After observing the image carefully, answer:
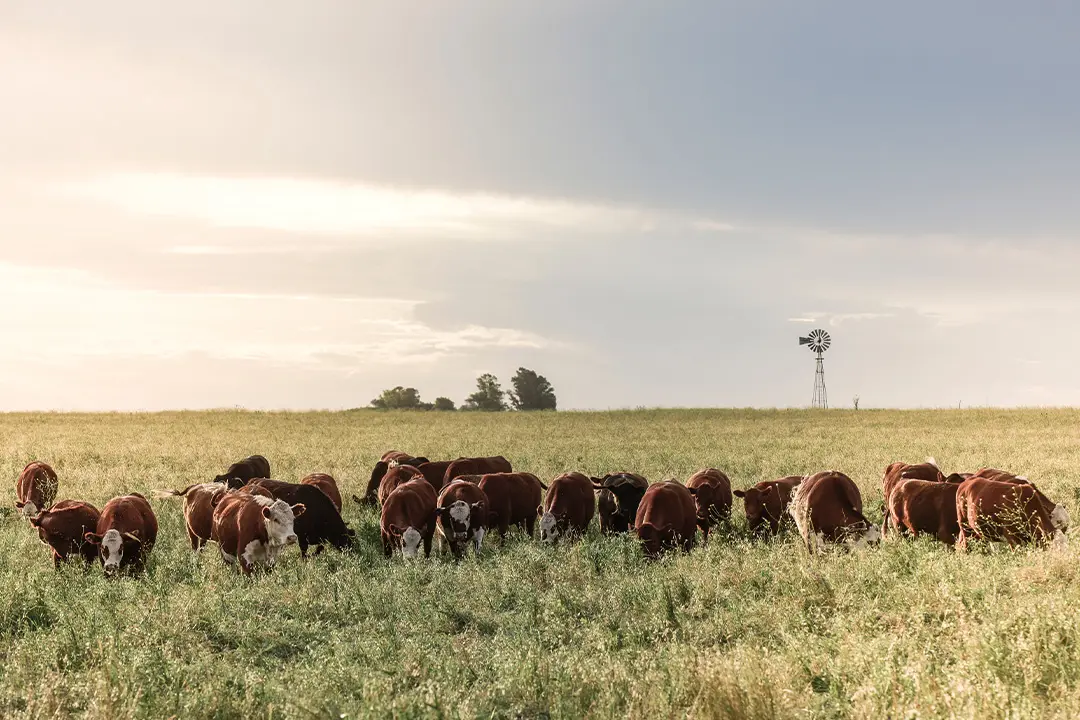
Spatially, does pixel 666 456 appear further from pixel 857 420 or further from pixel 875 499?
pixel 857 420

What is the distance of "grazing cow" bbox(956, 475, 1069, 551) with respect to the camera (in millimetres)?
11125

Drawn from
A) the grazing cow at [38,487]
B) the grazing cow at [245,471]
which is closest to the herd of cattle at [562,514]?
the grazing cow at [245,471]

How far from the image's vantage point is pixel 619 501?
1488 cm

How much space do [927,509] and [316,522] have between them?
32.6 feet

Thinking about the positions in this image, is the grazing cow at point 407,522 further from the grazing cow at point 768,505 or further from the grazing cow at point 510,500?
the grazing cow at point 768,505

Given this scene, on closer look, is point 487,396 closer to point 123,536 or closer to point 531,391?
point 531,391

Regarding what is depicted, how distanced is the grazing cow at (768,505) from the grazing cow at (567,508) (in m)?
2.70

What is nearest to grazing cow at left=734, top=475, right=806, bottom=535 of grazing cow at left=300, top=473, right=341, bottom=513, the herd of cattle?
the herd of cattle

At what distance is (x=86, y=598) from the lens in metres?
10.5

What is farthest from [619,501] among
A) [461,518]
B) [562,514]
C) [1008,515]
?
[1008,515]

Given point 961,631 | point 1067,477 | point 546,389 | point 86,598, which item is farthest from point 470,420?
point 961,631

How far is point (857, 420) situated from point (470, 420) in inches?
1007

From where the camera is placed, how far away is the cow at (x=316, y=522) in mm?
13469

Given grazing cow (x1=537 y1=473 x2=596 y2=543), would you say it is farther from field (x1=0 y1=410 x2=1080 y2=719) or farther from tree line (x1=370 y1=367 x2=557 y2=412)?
tree line (x1=370 y1=367 x2=557 y2=412)
